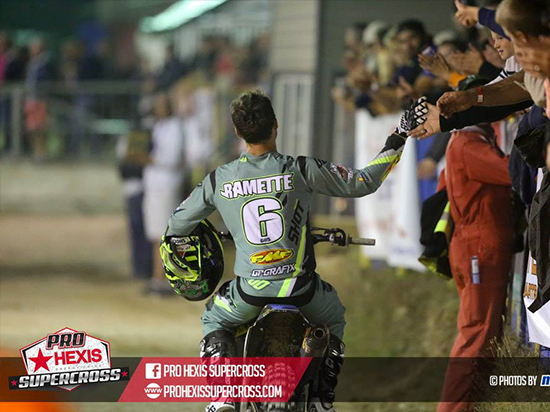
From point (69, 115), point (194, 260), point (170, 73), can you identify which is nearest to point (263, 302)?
point (194, 260)

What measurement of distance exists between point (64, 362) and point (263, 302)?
170 centimetres

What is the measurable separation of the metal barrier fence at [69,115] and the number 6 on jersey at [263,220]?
1822 cm

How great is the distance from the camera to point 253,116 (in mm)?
6312

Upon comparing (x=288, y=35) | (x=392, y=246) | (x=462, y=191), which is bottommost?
(x=392, y=246)

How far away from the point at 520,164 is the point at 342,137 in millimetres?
9406

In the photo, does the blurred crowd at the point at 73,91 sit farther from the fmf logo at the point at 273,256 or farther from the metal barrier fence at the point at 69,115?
the fmf logo at the point at 273,256

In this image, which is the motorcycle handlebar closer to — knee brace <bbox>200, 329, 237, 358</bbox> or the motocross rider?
the motocross rider

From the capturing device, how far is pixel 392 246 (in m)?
12.1

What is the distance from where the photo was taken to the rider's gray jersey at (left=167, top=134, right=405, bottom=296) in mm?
6285

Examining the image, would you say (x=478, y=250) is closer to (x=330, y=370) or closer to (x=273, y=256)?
(x=330, y=370)

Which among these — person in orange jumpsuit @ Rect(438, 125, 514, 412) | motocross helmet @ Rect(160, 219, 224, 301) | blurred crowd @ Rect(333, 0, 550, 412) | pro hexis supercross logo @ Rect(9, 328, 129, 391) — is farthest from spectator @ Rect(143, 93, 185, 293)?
motocross helmet @ Rect(160, 219, 224, 301)

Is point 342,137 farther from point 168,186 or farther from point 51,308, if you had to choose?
point 51,308

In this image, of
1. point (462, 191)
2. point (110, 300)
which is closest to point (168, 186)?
point (110, 300)

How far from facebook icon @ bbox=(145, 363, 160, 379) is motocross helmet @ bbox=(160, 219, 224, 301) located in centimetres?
89
